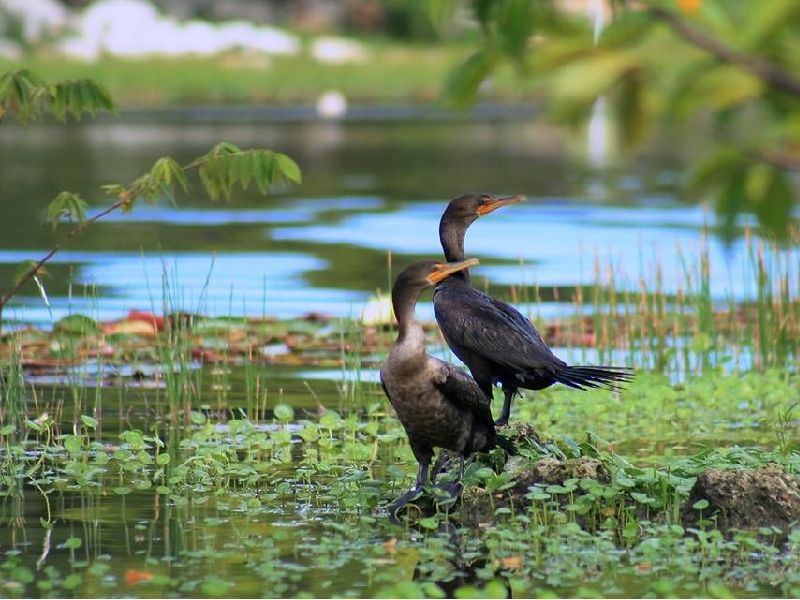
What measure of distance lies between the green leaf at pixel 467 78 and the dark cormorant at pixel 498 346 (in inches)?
175

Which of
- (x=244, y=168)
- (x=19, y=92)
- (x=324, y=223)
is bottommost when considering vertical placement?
(x=244, y=168)

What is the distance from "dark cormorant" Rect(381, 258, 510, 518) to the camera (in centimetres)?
629

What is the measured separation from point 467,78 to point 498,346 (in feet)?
14.9

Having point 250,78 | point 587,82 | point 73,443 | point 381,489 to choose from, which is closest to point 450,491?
point 381,489

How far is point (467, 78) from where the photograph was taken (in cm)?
232

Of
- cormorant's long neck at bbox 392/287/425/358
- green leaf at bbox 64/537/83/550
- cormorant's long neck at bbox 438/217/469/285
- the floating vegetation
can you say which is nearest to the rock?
the floating vegetation

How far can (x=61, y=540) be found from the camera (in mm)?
6098

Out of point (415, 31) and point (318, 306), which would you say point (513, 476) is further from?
point (318, 306)

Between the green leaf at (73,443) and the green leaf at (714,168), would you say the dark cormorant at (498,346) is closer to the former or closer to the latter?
the green leaf at (73,443)

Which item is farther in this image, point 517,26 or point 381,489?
point 381,489

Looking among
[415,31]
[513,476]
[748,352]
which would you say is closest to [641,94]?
[415,31]

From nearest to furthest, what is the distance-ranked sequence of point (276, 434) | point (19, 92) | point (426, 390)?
point (426, 390) → point (19, 92) → point (276, 434)

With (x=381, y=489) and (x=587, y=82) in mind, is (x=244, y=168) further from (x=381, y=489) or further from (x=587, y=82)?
(x=587, y=82)

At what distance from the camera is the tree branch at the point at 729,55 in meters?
1.99
